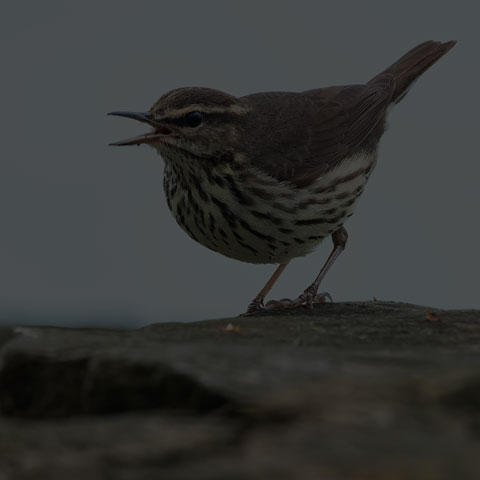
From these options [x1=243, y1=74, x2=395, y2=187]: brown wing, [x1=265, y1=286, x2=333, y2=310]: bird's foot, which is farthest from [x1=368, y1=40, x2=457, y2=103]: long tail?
[x1=265, y1=286, x2=333, y2=310]: bird's foot

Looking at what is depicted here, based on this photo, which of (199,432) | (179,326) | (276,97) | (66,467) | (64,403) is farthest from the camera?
(276,97)

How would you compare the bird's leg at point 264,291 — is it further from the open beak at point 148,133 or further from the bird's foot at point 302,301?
the open beak at point 148,133

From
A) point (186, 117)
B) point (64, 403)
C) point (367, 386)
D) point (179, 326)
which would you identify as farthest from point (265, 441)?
point (186, 117)

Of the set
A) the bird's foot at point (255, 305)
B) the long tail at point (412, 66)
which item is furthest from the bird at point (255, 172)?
the long tail at point (412, 66)

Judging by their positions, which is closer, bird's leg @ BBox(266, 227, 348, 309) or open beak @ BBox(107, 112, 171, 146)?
open beak @ BBox(107, 112, 171, 146)

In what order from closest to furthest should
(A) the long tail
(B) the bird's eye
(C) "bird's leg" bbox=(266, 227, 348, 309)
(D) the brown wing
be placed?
(B) the bird's eye → (D) the brown wing → (C) "bird's leg" bbox=(266, 227, 348, 309) → (A) the long tail

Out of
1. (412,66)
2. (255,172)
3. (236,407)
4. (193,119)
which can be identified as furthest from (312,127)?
(236,407)

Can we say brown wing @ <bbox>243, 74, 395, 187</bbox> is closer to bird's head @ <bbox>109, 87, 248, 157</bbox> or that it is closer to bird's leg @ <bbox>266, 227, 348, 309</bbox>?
bird's head @ <bbox>109, 87, 248, 157</bbox>

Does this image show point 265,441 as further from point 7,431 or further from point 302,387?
point 7,431
